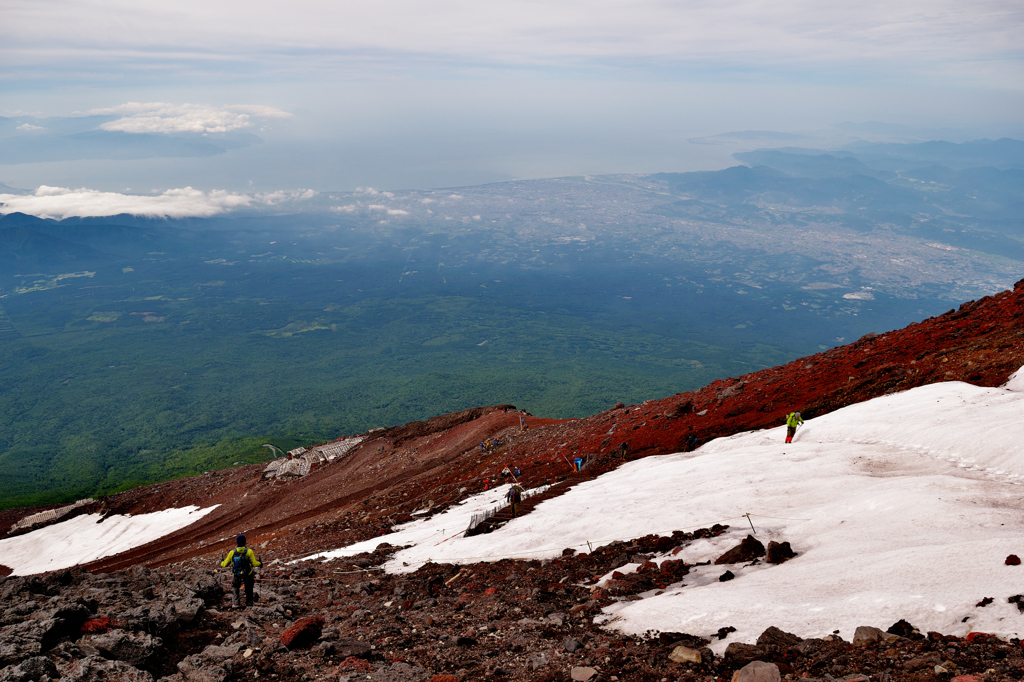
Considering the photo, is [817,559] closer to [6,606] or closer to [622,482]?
[622,482]

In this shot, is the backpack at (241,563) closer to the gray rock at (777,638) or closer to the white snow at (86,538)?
the gray rock at (777,638)

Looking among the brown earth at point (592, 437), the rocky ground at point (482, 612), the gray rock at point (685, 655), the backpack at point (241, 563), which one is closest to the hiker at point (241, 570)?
the backpack at point (241, 563)

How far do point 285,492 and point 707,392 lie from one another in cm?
3382

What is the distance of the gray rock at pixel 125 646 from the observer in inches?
417

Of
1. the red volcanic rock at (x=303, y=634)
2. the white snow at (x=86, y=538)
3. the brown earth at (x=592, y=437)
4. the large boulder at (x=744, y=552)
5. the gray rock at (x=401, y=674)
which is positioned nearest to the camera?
the gray rock at (x=401, y=674)

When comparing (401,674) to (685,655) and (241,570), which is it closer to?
(685,655)

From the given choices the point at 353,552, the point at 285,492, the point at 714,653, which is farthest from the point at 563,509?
the point at 285,492

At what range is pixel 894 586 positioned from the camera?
9.41 metres

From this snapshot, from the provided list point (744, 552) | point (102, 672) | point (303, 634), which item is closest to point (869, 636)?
point (744, 552)

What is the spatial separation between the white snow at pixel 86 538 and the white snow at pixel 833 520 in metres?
32.0

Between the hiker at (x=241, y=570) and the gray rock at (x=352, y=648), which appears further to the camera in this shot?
the hiker at (x=241, y=570)

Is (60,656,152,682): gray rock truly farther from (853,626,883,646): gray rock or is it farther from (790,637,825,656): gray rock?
(853,626,883,646): gray rock

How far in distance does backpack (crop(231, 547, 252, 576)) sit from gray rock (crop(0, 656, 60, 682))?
4.92 m

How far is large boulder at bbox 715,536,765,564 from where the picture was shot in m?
12.4
